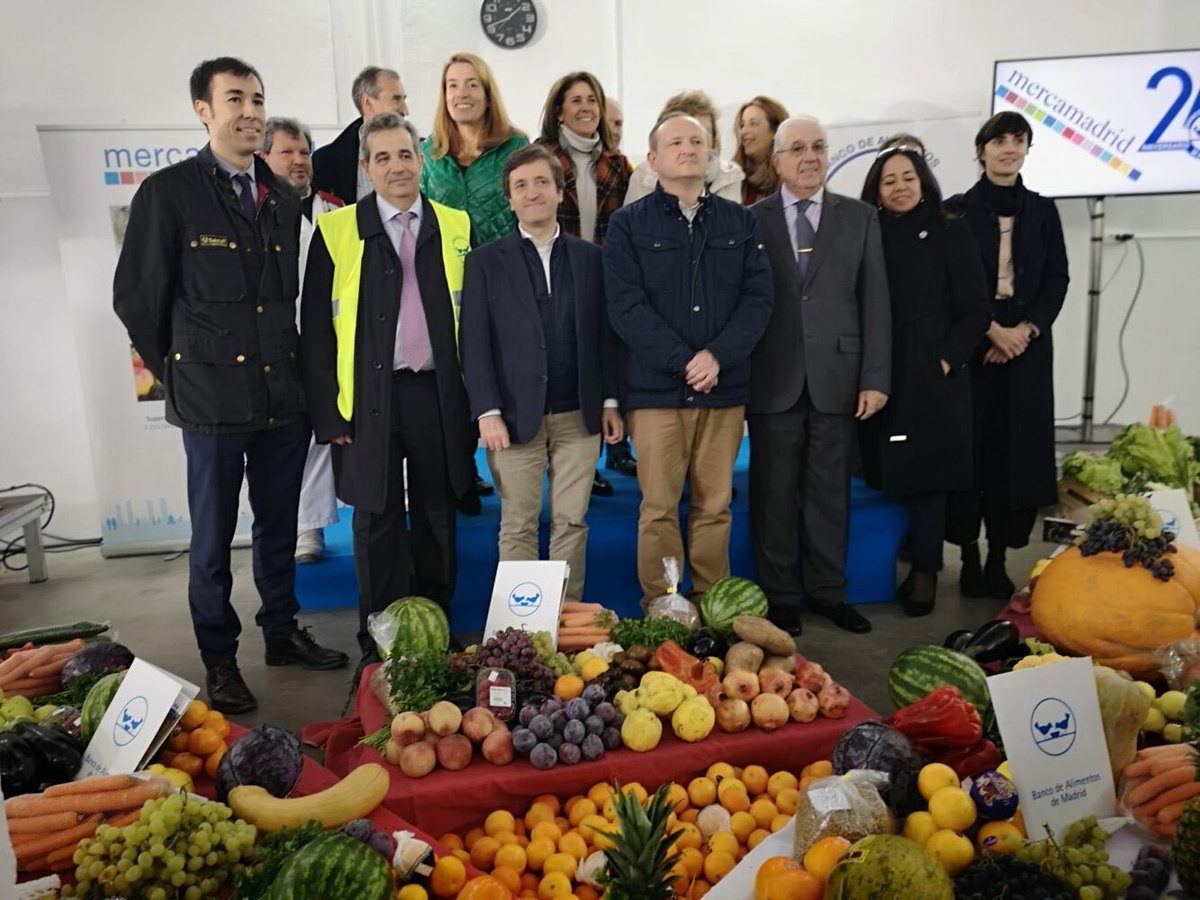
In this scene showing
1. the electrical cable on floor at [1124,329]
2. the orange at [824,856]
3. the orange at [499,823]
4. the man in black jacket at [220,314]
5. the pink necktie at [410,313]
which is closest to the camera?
the orange at [824,856]

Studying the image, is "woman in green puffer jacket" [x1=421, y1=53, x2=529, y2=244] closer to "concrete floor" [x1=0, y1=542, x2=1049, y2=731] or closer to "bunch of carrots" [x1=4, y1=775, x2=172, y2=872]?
"concrete floor" [x1=0, y1=542, x2=1049, y2=731]

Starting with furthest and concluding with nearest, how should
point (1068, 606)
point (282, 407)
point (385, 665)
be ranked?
point (282, 407), point (1068, 606), point (385, 665)

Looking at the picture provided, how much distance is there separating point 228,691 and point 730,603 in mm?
1789

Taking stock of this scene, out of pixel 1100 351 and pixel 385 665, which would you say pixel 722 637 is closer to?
pixel 385 665

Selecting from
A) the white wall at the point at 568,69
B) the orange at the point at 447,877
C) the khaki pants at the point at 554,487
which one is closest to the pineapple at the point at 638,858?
the orange at the point at 447,877

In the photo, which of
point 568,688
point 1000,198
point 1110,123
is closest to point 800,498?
point 1000,198

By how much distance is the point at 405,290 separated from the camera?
3.38 meters

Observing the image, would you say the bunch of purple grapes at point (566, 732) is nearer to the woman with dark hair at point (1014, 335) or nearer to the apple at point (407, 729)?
the apple at point (407, 729)

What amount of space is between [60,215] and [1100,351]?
22.4 ft

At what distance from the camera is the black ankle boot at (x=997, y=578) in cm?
426

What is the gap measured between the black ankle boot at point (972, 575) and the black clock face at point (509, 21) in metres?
4.47

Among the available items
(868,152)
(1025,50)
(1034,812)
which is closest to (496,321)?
(1034,812)

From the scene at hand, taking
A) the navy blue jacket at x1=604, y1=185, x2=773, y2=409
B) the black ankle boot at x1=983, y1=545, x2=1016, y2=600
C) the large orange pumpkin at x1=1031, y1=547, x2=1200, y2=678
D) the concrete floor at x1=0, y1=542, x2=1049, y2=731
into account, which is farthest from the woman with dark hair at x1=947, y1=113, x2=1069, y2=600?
the large orange pumpkin at x1=1031, y1=547, x2=1200, y2=678

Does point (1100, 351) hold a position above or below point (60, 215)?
below
